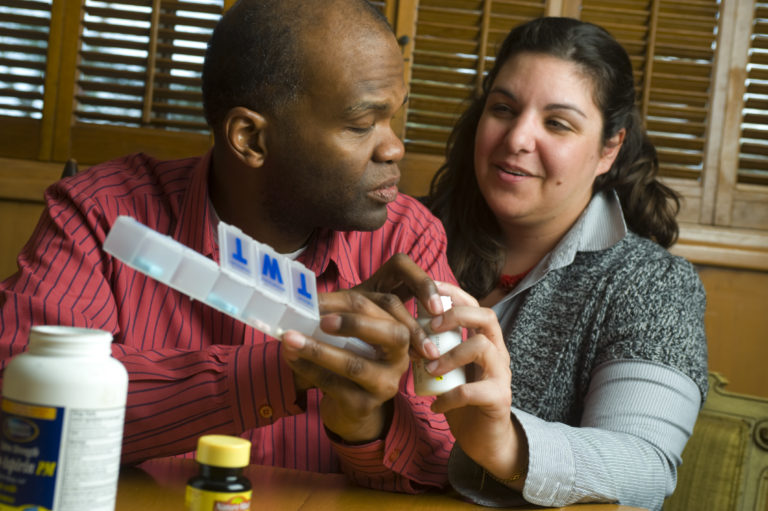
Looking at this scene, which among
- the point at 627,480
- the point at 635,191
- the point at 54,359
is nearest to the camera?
the point at 54,359

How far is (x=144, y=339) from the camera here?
4.07 feet

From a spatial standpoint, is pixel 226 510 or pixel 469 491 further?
pixel 469 491

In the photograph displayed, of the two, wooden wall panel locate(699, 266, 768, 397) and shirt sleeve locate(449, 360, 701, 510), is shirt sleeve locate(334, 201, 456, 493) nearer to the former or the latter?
shirt sleeve locate(449, 360, 701, 510)

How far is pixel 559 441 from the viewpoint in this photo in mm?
1162

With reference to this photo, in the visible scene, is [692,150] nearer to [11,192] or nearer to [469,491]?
[469,491]

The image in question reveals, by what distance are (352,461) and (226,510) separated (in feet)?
1.46

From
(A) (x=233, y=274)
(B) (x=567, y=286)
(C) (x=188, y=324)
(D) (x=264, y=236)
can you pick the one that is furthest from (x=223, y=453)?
(B) (x=567, y=286)

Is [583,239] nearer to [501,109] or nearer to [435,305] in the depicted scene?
[501,109]

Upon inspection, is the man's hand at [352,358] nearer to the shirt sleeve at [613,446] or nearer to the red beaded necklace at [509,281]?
the shirt sleeve at [613,446]

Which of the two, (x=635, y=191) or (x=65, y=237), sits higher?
(x=635, y=191)

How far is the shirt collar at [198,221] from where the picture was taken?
1292 millimetres

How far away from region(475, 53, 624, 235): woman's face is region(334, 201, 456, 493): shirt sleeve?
0.64m

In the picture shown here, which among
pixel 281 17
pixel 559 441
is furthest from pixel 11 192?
pixel 559 441

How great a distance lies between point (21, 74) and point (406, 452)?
5.71 ft
